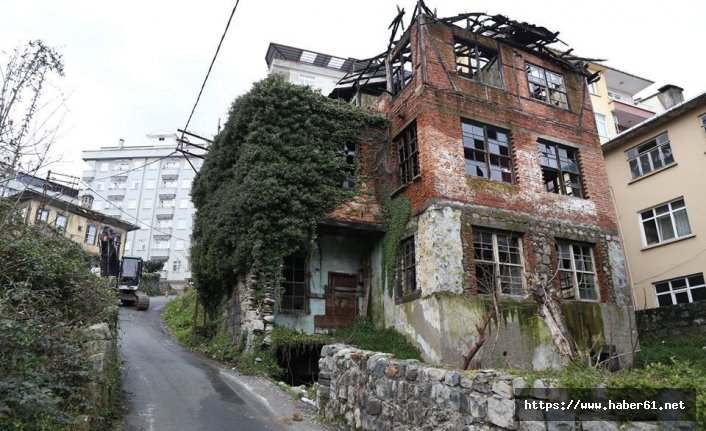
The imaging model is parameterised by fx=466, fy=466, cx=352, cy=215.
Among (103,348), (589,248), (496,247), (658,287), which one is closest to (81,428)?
A: (103,348)

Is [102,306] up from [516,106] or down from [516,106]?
down

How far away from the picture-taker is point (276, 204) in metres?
14.2

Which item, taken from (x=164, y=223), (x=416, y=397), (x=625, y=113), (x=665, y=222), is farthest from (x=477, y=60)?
(x=164, y=223)

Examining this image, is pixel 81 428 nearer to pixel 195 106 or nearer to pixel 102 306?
pixel 102 306

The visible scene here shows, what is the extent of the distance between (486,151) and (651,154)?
31.3ft

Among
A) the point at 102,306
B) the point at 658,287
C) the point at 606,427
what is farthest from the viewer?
the point at 658,287

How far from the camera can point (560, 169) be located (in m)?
16.5

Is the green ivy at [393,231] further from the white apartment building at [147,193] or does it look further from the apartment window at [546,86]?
the white apartment building at [147,193]

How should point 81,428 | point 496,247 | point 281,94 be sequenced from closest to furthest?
point 81,428 → point 496,247 → point 281,94

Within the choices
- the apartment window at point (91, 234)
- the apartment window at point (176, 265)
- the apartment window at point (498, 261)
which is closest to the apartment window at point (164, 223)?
the apartment window at point (176, 265)

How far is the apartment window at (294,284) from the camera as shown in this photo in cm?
1509

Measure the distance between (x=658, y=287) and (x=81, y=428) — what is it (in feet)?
68.0

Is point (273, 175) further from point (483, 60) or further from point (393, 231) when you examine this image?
point (483, 60)

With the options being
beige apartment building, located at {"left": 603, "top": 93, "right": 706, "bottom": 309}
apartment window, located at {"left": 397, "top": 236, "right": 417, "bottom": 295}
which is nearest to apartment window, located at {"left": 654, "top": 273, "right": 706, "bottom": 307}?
beige apartment building, located at {"left": 603, "top": 93, "right": 706, "bottom": 309}
